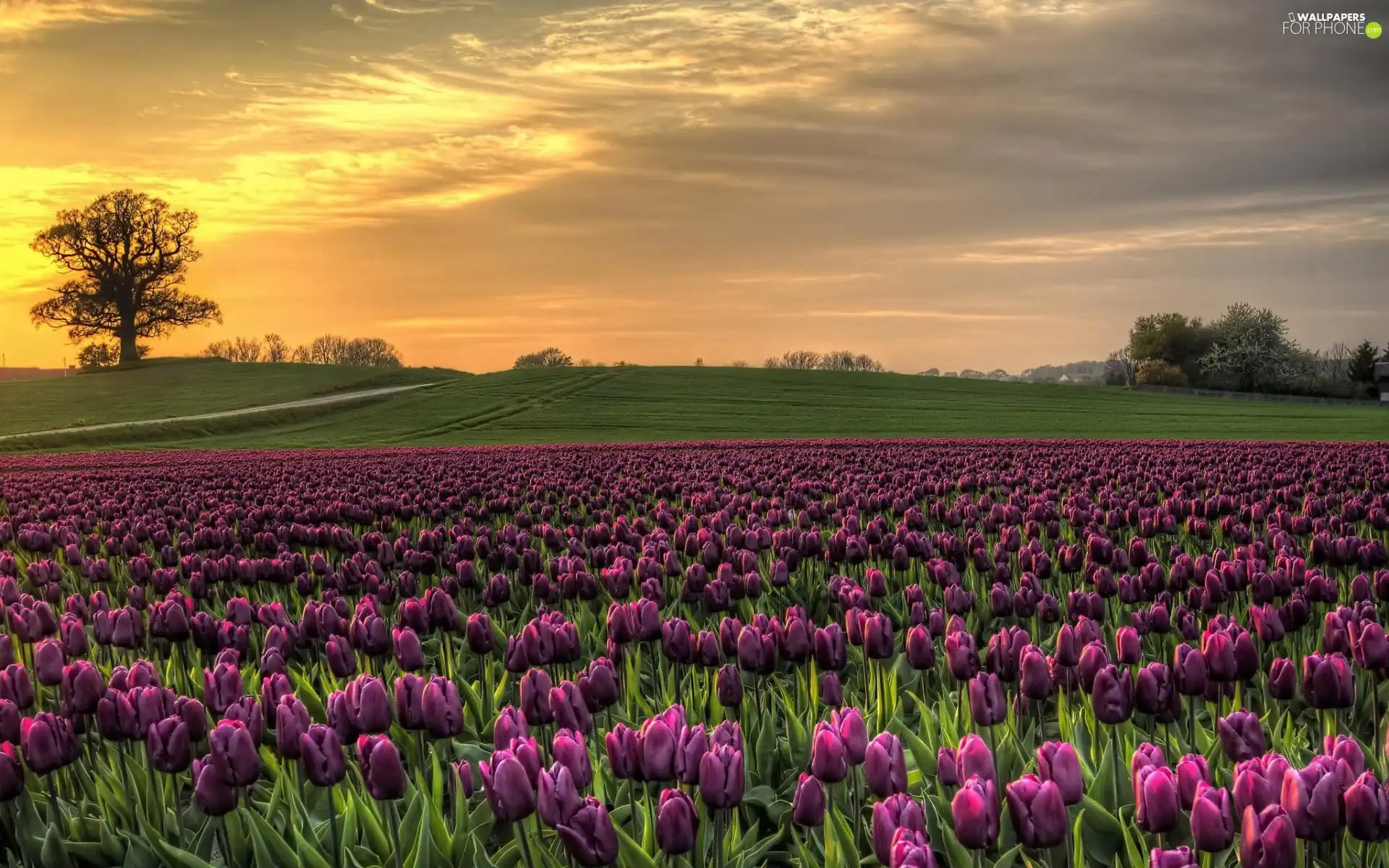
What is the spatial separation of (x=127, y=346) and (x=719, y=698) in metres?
119

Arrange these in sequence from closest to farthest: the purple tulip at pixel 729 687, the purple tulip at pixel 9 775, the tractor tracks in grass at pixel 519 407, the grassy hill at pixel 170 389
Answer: the purple tulip at pixel 9 775, the purple tulip at pixel 729 687, the tractor tracks in grass at pixel 519 407, the grassy hill at pixel 170 389

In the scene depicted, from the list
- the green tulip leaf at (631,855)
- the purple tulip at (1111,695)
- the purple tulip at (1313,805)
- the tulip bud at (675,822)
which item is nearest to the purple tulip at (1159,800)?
the purple tulip at (1313,805)

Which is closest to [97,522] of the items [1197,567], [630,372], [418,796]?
[418,796]

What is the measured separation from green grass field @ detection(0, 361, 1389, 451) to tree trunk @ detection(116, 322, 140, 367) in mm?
5523

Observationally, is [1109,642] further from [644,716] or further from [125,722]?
[125,722]

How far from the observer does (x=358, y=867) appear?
15.6 feet

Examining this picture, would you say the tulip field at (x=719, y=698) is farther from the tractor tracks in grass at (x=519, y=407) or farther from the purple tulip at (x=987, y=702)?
the tractor tracks in grass at (x=519, y=407)

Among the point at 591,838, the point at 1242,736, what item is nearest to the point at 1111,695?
the point at 1242,736

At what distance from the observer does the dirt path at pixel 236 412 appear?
2490 inches

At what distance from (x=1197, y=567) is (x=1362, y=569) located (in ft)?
7.13

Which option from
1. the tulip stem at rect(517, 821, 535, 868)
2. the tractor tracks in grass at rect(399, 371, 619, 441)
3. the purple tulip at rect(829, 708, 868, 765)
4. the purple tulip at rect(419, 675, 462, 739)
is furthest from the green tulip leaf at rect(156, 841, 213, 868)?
the tractor tracks in grass at rect(399, 371, 619, 441)

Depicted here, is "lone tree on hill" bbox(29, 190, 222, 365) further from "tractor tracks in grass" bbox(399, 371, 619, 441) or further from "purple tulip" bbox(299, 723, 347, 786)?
"purple tulip" bbox(299, 723, 347, 786)

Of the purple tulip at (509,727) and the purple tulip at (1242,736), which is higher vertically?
the purple tulip at (509,727)

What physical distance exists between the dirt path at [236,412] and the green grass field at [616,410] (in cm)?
126
